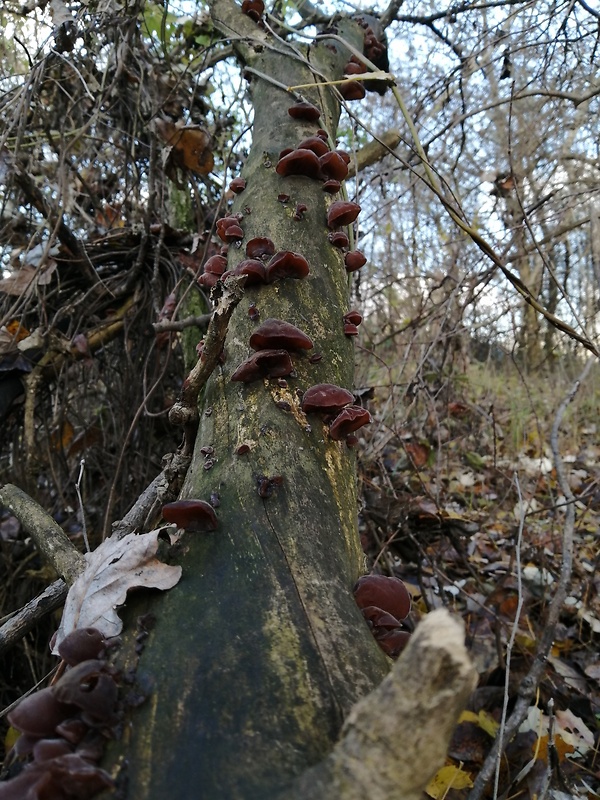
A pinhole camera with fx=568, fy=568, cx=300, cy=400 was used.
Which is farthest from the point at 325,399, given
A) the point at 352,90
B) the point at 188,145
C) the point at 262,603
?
the point at 188,145

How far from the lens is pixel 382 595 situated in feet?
4.07

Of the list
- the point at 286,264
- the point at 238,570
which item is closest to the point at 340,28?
the point at 286,264

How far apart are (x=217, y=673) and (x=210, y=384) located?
0.92m

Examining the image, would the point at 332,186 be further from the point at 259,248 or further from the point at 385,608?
the point at 385,608

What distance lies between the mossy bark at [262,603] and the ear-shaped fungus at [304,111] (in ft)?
2.43

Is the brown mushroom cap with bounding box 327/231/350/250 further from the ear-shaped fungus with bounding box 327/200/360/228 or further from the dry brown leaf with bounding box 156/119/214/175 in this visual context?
the dry brown leaf with bounding box 156/119/214/175

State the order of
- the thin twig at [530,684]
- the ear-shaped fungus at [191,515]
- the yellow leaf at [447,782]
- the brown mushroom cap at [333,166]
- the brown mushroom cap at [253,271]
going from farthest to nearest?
1. the brown mushroom cap at [333,166]
2. the yellow leaf at [447,782]
3. the brown mushroom cap at [253,271]
4. the thin twig at [530,684]
5. the ear-shaped fungus at [191,515]

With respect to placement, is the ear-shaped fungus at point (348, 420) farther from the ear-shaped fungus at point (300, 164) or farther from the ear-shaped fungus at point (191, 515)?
the ear-shaped fungus at point (300, 164)

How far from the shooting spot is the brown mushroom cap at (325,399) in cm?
155

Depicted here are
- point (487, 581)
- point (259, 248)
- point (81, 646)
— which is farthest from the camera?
point (487, 581)

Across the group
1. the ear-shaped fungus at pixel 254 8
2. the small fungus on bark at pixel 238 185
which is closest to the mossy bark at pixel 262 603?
the small fungus on bark at pixel 238 185

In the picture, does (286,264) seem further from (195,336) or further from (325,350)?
(195,336)

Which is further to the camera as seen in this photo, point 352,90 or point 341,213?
point 352,90

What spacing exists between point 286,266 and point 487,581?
2384 mm
